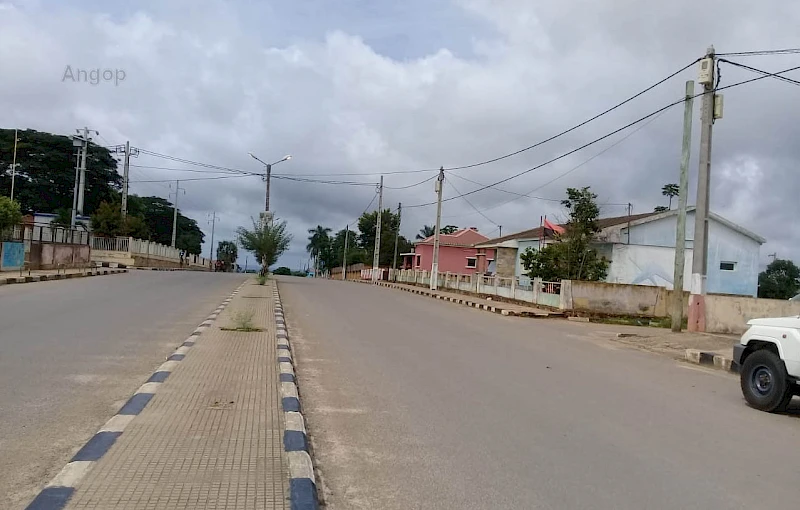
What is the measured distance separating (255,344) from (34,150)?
6187 cm

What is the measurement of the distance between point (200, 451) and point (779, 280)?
45911mm

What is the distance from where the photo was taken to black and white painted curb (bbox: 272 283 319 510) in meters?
4.16

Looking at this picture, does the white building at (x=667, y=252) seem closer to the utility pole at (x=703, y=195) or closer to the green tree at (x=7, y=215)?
the utility pole at (x=703, y=195)

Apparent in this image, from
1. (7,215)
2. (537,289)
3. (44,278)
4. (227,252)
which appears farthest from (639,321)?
(227,252)

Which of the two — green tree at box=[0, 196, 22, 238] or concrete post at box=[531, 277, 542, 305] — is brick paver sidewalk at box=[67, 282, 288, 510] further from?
green tree at box=[0, 196, 22, 238]

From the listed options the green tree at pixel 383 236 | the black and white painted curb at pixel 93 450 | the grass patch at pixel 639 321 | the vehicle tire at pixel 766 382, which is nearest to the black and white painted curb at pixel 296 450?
the black and white painted curb at pixel 93 450

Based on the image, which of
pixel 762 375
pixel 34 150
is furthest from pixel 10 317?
pixel 34 150

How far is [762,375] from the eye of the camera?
8469 mm

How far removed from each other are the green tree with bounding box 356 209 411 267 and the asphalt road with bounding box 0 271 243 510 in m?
56.3

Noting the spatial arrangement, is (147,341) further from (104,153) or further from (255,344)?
(104,153)

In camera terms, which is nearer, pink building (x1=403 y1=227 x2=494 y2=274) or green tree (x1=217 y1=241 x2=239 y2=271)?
pink building (x1=403 y1=227 x2=494 y2=274)

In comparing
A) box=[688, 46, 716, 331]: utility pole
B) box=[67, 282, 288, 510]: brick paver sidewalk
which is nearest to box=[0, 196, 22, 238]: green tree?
box=[67, 282, 288, 510]: brick paver sidewalk

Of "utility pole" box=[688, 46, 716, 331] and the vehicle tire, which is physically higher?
"utility pole" box=[688, 46, 716, 331]

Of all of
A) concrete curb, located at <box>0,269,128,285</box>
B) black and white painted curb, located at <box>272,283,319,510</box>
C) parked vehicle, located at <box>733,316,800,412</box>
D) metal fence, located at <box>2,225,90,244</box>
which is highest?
metal fence, located at <box>2,225,90,244</box>
